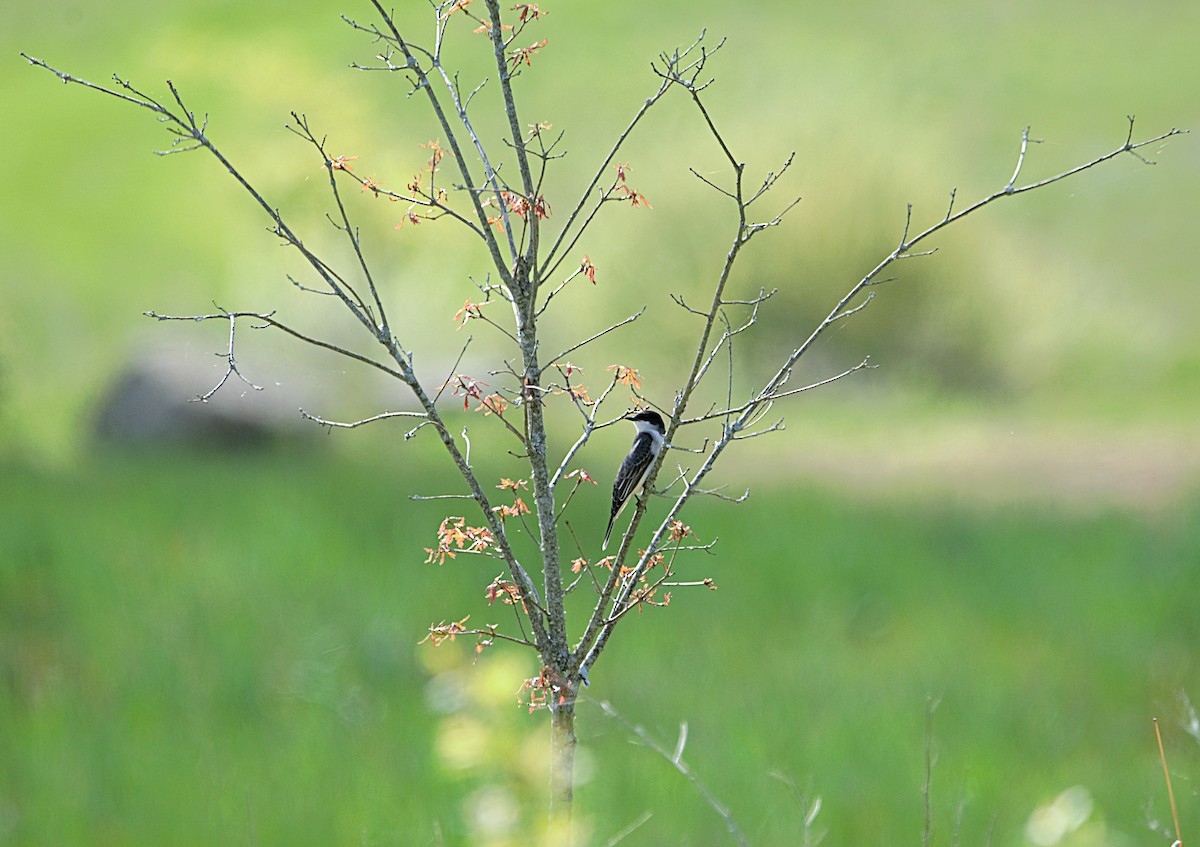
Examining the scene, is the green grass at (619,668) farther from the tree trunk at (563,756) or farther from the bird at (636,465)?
the tree trunk at (563,756)

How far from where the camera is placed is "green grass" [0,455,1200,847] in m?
5.92

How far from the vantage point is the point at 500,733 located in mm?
1396

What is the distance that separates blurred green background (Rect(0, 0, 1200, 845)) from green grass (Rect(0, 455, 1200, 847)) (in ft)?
0.11

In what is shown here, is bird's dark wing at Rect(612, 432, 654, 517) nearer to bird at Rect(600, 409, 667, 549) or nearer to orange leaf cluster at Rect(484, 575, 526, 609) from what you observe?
bird at Rect(600, 409, 667, 549)

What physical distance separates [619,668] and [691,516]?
118 inches

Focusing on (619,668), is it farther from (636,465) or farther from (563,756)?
(563,756)

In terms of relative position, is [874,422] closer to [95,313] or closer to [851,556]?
[851,556]

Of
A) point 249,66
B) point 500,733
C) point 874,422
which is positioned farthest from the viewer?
point 249,66

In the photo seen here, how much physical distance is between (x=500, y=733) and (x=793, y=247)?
1912 cm

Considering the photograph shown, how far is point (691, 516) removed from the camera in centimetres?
1055

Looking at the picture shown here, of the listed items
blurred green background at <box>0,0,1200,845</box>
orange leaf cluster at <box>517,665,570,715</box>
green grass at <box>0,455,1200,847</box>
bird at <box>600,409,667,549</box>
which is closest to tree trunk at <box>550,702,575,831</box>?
orange leaf cluster at <box>517,665,570,715</box>

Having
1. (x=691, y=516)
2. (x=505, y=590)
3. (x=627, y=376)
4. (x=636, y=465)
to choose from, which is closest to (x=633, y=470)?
(x=636, y=465)

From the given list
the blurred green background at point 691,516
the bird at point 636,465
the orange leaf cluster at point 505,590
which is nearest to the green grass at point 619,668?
the blurred green background at point 691,516

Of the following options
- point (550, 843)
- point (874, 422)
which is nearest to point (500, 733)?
point (550, 843)
